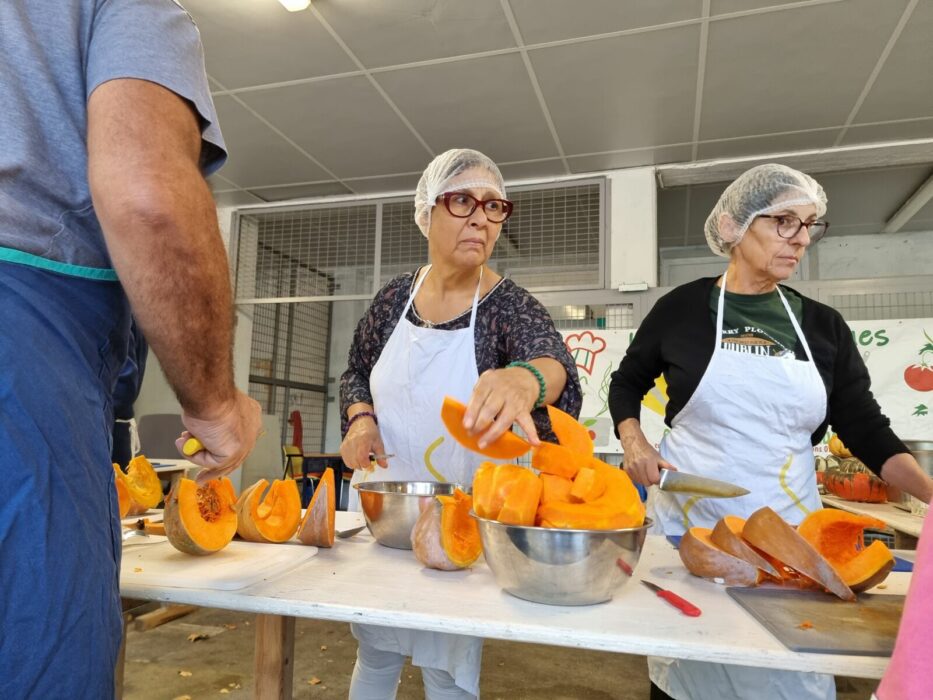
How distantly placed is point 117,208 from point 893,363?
210 inches

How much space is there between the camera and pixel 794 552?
3.38 ft

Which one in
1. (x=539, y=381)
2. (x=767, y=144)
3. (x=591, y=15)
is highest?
(x=591, y=15)

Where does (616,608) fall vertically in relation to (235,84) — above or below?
below

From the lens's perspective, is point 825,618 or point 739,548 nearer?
point 825,618

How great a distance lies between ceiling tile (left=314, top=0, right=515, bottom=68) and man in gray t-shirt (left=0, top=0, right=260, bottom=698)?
2.90m

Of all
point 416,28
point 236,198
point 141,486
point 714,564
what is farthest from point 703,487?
point 236,198

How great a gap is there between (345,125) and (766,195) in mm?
3458

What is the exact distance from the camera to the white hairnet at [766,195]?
6.48 ft

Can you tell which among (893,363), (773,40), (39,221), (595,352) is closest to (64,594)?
(39,221)

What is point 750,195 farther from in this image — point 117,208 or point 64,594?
point 64,594

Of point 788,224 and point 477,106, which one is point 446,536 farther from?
point 477,106

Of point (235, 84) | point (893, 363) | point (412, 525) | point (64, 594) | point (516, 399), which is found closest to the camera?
point (64, 594)

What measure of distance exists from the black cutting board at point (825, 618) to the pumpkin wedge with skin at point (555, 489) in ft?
1.11

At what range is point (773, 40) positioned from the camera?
348 cm
